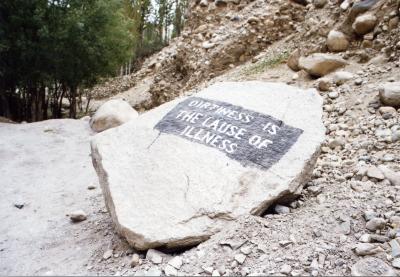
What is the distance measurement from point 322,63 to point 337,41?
540 mm

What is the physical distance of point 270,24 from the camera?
28.1 ft

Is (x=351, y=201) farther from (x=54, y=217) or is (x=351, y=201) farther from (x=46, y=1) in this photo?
(x=46, y=1)

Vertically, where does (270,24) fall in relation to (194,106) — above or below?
above

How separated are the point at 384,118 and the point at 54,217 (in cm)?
364

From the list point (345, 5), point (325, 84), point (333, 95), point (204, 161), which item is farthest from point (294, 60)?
point (204, 161)

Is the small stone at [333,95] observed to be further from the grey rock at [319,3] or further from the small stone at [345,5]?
the grey rock at [319,3]

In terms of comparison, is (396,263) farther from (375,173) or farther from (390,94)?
(390,94)

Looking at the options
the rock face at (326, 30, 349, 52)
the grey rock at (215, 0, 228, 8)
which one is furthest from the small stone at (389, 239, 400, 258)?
the grey rock at (215, 0, 228, 8)

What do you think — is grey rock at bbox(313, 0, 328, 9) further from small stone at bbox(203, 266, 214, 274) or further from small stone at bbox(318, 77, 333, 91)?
small stone at bbox(203, 266, 214, 274)

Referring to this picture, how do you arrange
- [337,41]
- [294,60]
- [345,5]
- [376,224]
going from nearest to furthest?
[376,224]
[337,41]
[345,5]
[294,60]

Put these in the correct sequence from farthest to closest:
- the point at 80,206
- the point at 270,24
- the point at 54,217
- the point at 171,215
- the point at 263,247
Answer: the point at 270,24 < the point at 80,206 < the point at 54,217 < the point at 171,215 < the point at 263,247

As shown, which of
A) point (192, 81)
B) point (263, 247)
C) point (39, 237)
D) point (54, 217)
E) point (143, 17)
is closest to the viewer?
point (263, 247)

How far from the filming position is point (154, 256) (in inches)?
103

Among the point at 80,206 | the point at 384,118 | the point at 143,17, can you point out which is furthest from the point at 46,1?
the point at 143,17
